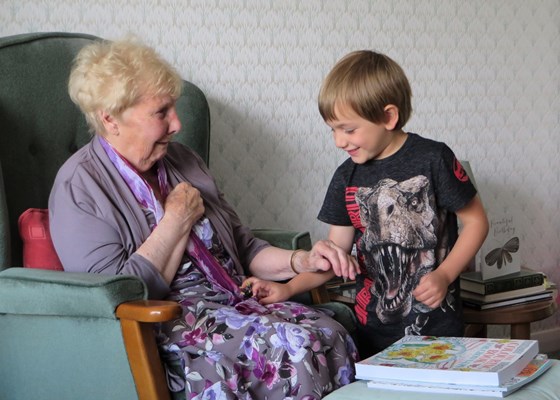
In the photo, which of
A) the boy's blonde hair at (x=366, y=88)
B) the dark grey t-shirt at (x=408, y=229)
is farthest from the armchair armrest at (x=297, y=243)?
the boy's blonde hair at (x=366, y=88)

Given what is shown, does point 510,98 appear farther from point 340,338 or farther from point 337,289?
point 340,338

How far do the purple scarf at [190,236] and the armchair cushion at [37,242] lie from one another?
22 centimetres

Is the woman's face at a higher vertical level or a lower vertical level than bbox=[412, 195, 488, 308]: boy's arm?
higher

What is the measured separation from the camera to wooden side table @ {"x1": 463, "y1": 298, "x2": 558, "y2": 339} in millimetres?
2537

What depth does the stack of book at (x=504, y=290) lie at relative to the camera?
2.59m

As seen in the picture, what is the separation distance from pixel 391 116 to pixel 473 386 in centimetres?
74

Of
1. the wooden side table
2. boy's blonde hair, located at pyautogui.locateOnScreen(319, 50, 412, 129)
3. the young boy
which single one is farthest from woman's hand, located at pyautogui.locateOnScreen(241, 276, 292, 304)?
the wooden side table

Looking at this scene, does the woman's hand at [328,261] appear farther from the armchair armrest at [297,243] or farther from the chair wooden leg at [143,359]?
the chair wooden leg at [143,359]

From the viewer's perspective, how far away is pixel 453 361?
1.59m

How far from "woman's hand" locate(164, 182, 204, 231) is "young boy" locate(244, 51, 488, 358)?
9.9 inches

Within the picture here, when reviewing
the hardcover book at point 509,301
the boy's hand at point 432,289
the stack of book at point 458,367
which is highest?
the boy's hand at point 432,289

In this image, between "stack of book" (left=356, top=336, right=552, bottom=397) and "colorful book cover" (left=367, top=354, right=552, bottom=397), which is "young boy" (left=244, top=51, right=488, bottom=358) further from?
"colorful book cover" (left=367, top=354, right=552, bottom=397)

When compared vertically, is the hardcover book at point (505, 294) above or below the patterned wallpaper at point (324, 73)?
below

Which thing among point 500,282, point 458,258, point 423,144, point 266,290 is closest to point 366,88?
point 423,144
